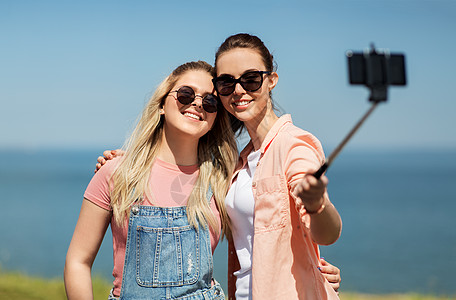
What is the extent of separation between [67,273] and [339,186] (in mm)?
94189

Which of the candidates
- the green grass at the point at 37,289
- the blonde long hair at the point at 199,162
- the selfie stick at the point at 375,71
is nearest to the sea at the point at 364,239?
the green grass at the point at 37,289

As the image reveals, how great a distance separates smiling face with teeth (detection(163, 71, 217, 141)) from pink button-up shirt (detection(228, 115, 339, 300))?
2.41ft

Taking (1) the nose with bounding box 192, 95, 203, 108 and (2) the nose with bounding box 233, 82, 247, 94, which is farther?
(1) the nose with bounding box 192, 95, 203, 108

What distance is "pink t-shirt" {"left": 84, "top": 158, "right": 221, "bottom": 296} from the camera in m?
3.15

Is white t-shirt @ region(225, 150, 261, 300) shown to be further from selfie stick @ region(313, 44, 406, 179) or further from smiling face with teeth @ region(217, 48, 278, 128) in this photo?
Result: selfie stick @ region(313, 44, 406, 179)

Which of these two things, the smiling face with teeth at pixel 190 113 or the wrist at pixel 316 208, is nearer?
the wrist at pixel 316 208

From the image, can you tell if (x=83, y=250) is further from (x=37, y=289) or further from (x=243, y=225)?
(x=37, y=289)

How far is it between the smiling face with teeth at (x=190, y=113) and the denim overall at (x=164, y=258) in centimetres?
56

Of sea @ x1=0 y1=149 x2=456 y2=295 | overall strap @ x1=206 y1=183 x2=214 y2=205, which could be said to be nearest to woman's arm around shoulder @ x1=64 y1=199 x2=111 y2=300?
overall strap @ x1=206 y1=183 x2=214 y2=205

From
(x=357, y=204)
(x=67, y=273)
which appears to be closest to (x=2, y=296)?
(x=67, y=273)

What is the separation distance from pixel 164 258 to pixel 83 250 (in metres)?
0.55

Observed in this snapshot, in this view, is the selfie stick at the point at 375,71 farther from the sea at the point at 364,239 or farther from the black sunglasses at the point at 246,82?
the sea at the point at 364,239

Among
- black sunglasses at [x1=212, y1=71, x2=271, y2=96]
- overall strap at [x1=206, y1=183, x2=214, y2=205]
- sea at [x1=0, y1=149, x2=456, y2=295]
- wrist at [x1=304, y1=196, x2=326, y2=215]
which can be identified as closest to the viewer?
wrist at [x1=304, y1=196, x2=326, y2=215]

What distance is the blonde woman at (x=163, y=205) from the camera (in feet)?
10.1
